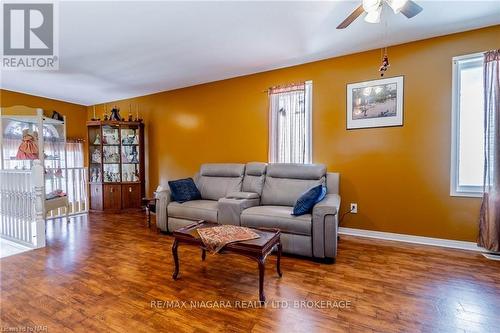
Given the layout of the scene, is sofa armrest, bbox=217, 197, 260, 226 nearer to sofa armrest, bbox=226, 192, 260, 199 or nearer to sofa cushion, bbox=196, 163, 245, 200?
sofa armrest, bbox=226, 192, 260, 199

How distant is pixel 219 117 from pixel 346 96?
6.95 ft

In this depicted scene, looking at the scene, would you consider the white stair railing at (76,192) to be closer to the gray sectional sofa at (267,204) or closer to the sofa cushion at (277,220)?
the gray sectional sofa at (267,204)

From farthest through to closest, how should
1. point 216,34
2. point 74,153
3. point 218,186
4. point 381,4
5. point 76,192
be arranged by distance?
point 74,153 → point 76,192 → point 218,186 → point 216,34 → point 381,4

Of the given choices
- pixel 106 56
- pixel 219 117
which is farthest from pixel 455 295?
pixel 106 56

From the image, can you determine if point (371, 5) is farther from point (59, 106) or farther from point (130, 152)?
point (59, 106)

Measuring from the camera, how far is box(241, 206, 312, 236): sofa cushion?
99.3 inches

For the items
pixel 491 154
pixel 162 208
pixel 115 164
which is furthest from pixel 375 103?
pixel 115 164

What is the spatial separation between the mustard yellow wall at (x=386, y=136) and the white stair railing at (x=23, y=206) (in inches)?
98.7

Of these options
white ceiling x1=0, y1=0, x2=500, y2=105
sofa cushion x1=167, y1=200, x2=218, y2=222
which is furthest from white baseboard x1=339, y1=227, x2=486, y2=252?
white ceiling x1=0, y1=0, x2=500, y2=105

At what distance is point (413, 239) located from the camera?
2.99 metres

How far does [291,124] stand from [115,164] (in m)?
3.72

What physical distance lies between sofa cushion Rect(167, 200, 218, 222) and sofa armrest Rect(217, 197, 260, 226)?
121 mm

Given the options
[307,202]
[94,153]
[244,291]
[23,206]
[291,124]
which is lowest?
[244,291]

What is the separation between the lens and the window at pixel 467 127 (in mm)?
2717
